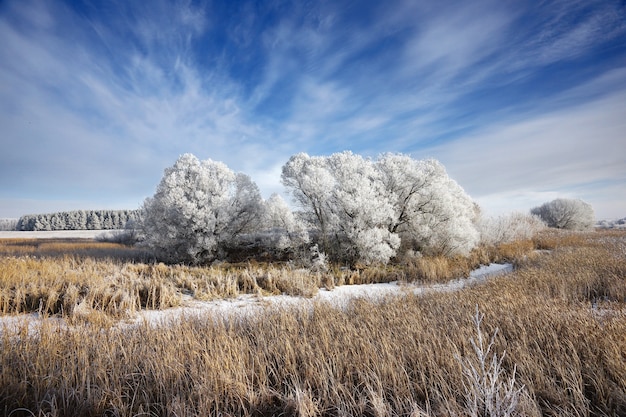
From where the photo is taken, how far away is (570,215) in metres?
43.6

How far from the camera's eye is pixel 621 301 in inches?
232

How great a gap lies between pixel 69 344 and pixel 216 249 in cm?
1386

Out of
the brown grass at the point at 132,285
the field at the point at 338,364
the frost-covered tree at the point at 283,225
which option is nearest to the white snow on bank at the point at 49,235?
the frost-covered tree at the point at 283,225

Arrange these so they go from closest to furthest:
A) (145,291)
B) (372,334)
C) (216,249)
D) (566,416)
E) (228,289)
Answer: (566,416)
(372,334)
(145,291)
(228,289)
(216,249)

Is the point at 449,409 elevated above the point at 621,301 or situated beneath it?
elevated above

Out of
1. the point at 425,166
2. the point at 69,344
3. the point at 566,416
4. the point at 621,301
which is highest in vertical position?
the point at 425,166

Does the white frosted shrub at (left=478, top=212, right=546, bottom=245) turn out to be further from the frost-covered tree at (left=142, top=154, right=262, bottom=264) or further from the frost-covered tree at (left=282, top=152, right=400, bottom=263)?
the frost-covered tree at (left=142, top=154, right=262, bottom=264)

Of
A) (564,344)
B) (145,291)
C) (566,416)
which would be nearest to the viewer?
(566,416)

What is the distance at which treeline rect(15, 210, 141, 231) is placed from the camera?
84562mm

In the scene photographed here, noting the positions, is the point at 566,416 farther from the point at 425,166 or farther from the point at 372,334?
the point at 425,166

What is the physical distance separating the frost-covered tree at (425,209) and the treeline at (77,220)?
290 ft

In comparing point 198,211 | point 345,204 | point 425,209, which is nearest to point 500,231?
point 425,209

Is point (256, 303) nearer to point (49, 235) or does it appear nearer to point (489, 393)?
point (489, 393)

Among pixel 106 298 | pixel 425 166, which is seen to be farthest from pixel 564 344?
pixel 425 166
